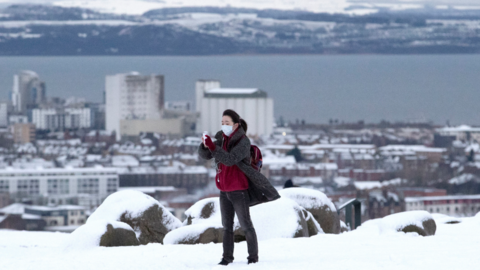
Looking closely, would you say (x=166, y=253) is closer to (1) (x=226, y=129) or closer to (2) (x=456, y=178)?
(1) (x=226, y=129)

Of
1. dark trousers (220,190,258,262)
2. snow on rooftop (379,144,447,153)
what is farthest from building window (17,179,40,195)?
dark trousers (220,190,258,262)

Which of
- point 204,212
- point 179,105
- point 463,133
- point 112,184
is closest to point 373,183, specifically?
point 112,184

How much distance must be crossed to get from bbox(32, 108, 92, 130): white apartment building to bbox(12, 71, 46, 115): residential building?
975cm

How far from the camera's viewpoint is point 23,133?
9850 cm

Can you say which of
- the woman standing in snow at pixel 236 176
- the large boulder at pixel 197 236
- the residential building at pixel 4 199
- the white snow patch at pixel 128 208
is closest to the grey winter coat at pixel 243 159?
the woman standing in snow at pixel 236 176

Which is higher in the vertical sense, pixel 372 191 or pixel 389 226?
pixel 389 226

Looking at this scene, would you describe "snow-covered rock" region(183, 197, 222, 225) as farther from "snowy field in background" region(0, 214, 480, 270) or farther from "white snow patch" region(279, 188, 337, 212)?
"snowy field in background" region(0, 214, 480, 270)

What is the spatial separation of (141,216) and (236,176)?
3190 millimetres

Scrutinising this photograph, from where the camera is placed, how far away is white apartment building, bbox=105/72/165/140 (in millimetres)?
114312

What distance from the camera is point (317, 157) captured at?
79688 millimetres

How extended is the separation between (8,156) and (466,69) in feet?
301

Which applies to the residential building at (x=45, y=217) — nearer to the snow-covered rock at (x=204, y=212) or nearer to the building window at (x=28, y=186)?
the building window at (x=28, y=186)

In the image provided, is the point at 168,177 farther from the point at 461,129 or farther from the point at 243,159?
the point at 243,159

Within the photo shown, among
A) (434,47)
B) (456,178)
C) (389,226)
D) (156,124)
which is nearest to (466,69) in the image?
(434,47)
